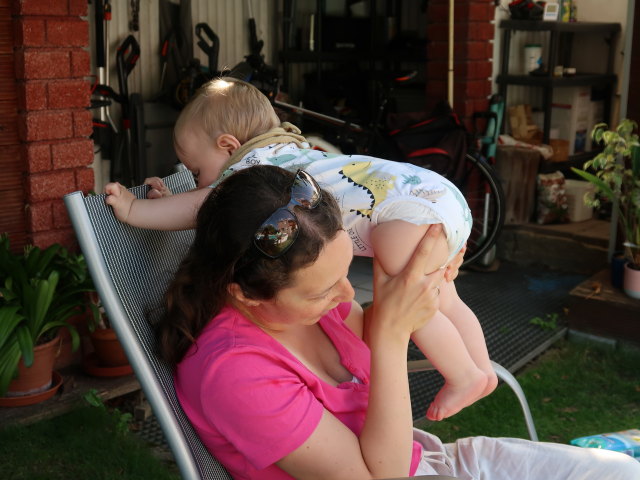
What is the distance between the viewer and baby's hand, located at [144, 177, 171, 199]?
1834mm

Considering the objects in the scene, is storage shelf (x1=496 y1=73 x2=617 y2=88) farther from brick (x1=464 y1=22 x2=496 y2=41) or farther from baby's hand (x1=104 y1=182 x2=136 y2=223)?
baby's hand (x1=104 y1=182 x2=136 y2=223)

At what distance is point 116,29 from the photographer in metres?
4.60

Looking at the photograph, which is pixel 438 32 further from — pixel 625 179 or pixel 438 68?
pixel 625 179

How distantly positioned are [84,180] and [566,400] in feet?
7.04

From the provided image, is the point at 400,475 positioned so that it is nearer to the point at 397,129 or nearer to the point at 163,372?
the point at 163,372

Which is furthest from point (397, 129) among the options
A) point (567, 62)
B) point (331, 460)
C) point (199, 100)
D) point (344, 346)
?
point (331, 460)

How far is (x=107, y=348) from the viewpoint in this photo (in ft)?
10.6

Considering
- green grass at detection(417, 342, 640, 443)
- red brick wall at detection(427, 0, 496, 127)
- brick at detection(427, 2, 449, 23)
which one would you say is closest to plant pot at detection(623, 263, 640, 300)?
green grass at detection(417, 342, 640, 443)

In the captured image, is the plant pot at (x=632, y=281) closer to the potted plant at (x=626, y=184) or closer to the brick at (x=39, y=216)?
the potted plant at (x=626, y=184)

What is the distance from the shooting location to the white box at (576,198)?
5.48 metres

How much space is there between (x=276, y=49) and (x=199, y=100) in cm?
386

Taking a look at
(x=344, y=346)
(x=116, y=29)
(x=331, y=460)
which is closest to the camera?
(x=331, y=460)

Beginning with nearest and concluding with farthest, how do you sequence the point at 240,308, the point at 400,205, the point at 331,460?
the point at 331,460 < the point at 240,308 < the point at 400,205

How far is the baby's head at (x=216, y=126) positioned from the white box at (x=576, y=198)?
12.7ft
